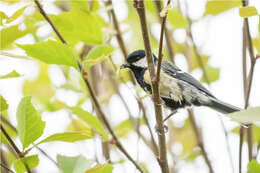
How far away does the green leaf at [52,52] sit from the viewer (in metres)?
0.71

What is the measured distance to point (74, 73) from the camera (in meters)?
1.11

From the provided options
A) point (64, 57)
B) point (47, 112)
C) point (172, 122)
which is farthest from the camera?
point (172, 122)

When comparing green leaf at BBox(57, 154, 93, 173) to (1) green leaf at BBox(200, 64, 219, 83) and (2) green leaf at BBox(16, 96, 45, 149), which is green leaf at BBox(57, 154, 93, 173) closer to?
(2) green leaf at BBox(16, 96, 45, 149)

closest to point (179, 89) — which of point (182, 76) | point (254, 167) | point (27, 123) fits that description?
point (182, 76)

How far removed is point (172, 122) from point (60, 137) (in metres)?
1.16

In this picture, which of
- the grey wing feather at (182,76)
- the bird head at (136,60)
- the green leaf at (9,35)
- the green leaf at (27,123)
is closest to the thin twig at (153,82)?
the green leaf at (27,123)

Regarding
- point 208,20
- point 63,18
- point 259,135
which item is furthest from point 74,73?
point 259,135

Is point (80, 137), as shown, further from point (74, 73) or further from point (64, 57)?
point (74, 73)

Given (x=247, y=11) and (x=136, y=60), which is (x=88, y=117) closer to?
(x=247, y=11)

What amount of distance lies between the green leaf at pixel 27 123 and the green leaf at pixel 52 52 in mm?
93

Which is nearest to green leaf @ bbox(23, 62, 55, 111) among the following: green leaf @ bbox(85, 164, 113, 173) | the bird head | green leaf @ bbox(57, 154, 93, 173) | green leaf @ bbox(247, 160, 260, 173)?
the bird head

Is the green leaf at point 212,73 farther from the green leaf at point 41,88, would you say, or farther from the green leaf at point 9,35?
the green leaf at point 9,35

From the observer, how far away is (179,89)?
5.11 ft

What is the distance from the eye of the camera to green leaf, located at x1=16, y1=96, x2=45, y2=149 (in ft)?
2.39
